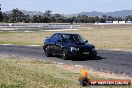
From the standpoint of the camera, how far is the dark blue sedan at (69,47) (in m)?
21.3

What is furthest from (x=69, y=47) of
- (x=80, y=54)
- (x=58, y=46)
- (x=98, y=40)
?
(x=98, y=40)

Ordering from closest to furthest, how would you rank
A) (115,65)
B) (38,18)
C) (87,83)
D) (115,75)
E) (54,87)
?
(87,83) → (54,87) → (115,75) → (115,65) → (38,18)

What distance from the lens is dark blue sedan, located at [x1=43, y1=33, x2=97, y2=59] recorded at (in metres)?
21.3

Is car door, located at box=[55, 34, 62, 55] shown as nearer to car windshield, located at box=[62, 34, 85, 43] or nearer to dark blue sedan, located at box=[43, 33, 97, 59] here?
dark blue sedan, located at box=[43, 33, 97, 59]

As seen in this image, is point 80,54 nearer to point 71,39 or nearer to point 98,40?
point 71,39

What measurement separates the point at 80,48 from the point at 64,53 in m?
0.96

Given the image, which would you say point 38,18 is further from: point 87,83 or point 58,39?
point 87,83

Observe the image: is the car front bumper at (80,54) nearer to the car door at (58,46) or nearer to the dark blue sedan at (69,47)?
the dark blue sedan at (69,47)

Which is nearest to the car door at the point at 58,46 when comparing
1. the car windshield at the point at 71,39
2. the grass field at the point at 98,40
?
the car windshield at the point at 71,39

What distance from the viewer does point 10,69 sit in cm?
1538

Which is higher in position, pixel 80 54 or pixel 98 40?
pixel 80 54

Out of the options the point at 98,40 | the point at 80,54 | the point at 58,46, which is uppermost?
the point at 58,46

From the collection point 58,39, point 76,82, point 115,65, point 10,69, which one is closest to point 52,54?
point 58,39

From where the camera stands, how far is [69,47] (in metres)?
21.4
